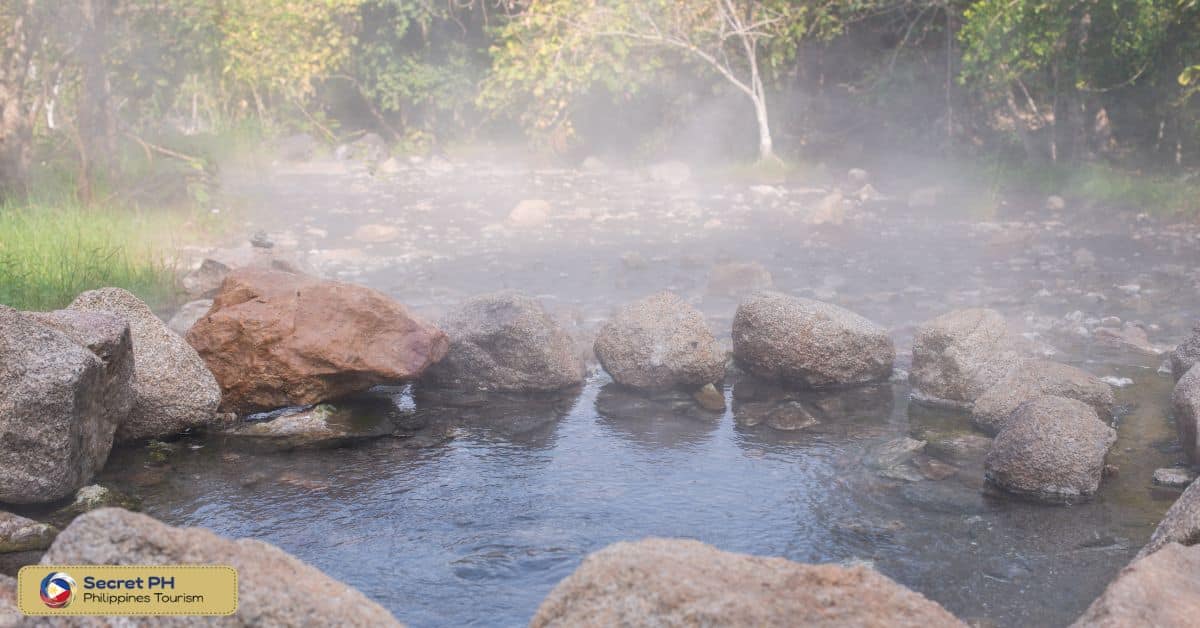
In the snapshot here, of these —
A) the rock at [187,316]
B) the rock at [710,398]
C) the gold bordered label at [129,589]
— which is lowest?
the rock at [710,398]

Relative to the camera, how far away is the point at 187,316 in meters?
8.04

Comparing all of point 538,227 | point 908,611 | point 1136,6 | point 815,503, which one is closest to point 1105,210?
point 1136,6

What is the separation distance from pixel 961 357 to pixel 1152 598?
403 cm

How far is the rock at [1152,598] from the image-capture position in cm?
317

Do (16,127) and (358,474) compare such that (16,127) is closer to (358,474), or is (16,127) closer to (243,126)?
(358,474)

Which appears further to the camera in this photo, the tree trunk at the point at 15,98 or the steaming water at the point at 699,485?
the tree trunk at the point at 15,98

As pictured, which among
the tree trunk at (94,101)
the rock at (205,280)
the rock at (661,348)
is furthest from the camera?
the tree trunk at (94,101)

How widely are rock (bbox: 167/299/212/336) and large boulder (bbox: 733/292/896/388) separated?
4158 millimetres

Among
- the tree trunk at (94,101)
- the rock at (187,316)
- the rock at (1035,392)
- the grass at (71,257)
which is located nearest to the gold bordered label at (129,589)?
the rock at (1035,392)

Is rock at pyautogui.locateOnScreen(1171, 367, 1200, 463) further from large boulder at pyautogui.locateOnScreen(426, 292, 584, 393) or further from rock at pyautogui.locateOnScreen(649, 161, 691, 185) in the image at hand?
rock at pyautogui.locateOnScreen(649, 161, 691, 185)

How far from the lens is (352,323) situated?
693cm

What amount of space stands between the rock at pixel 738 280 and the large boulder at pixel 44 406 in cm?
698

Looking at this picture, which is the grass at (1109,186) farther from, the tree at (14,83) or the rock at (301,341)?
the tree at (14,83)

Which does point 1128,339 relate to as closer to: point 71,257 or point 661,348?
point 661,348
